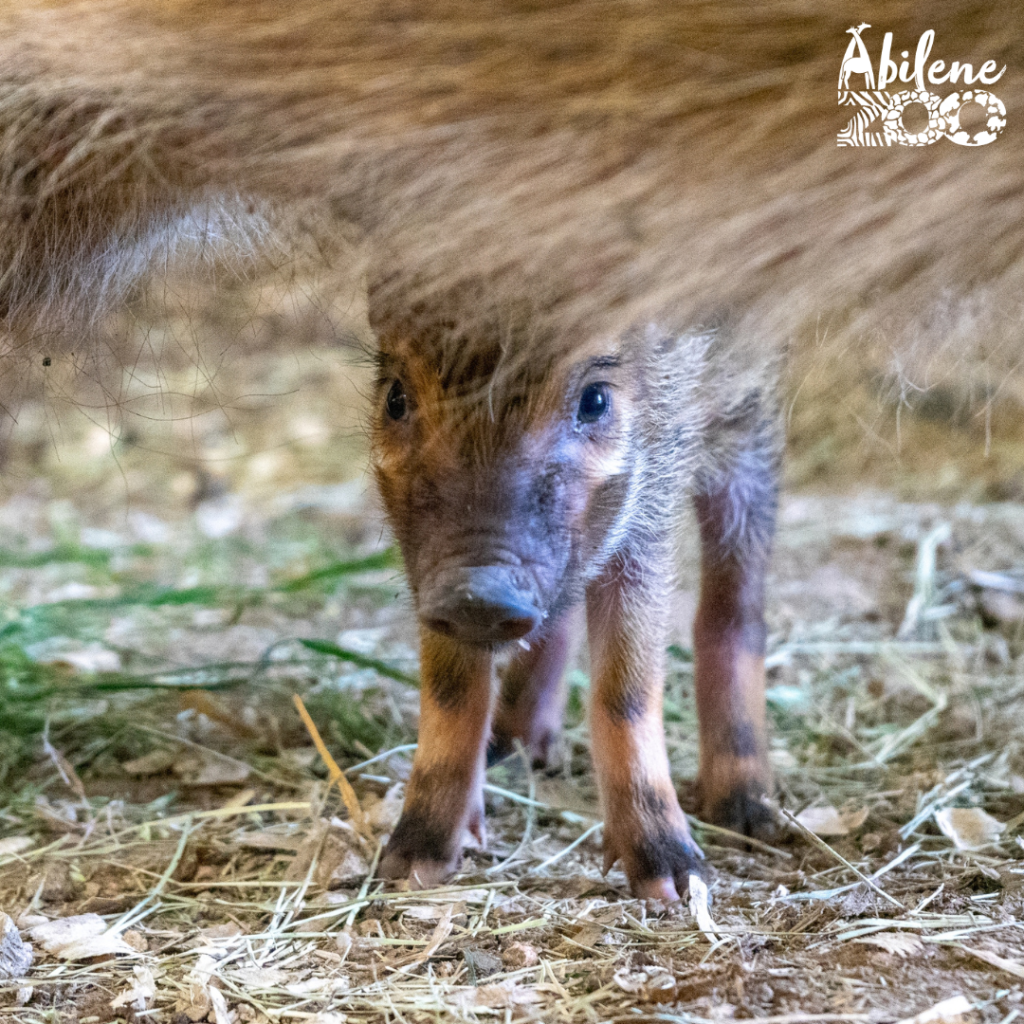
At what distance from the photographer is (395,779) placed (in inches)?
103

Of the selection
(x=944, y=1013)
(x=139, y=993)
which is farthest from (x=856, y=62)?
(x=139, y=993)

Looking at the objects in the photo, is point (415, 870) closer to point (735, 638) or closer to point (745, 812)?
point (745, 812)

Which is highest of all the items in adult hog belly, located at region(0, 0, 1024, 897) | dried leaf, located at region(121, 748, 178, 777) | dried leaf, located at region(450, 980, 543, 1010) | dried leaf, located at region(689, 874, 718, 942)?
adult hog belly, located at region(0, 0, 1024, 897)

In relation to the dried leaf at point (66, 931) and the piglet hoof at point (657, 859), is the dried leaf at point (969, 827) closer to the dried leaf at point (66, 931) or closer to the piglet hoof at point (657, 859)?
the piglet hoof at point (657, 859)

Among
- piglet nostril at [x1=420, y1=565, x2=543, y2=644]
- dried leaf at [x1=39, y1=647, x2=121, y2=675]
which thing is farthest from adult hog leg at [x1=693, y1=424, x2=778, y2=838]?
dried leaf at [x1=39, y1=647, x2=121, y2=675]

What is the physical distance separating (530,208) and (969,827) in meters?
Result: 1.49

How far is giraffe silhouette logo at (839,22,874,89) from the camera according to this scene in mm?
1387

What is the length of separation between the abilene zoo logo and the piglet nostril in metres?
0.72

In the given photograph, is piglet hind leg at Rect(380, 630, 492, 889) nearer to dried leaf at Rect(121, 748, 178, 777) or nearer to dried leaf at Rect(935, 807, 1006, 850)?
dried leaf at Rect(121, 748, 178, 777)

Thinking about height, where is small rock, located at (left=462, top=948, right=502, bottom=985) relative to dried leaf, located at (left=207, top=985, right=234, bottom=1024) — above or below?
above

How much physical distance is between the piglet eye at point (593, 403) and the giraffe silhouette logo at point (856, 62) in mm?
637

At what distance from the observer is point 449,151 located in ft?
4.86

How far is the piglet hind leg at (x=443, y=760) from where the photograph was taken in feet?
7.22

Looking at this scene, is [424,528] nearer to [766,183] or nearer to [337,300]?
→ [337,300]
